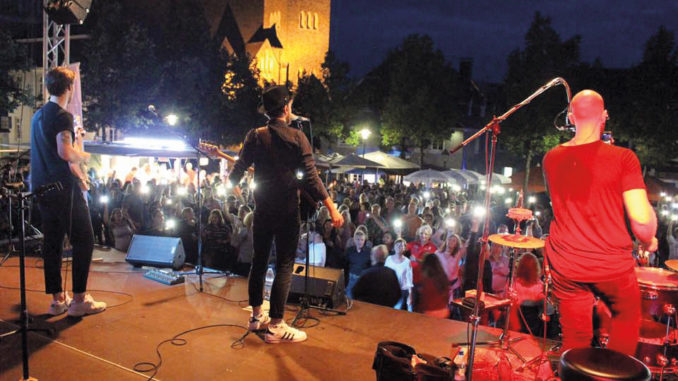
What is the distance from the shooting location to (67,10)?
6.68 meters

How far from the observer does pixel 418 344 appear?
13.1ft

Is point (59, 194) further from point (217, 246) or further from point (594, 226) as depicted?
point (594, 226)

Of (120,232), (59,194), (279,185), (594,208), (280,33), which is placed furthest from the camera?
(280,33)

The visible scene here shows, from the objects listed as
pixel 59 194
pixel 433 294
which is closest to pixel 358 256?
pixel 433 294

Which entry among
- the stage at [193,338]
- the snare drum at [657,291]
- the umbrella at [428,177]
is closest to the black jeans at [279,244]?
the stage at [193,338]

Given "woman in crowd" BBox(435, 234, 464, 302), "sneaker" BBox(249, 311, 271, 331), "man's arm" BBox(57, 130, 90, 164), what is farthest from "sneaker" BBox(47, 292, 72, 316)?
"woman in crowd" BBox(435, 234, 464, 302)

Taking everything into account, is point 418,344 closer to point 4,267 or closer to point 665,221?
point 4,267

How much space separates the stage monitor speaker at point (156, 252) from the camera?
5.87m

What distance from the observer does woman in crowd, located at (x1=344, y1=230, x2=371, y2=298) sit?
7266 millimetres

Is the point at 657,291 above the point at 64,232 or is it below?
below

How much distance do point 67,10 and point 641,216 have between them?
23.2ft

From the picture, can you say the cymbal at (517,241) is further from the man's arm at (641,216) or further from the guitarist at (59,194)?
the guitarist at (59,194)

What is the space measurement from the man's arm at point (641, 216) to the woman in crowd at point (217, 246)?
4.64 m

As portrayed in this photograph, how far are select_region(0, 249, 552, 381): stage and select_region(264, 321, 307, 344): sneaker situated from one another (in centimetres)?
5
